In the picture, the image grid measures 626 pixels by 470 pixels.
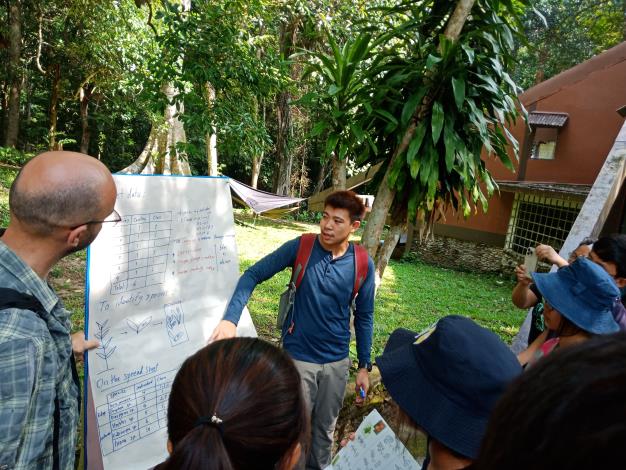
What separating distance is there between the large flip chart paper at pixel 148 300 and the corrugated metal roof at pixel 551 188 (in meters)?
A: 8.75

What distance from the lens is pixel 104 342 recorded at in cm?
197

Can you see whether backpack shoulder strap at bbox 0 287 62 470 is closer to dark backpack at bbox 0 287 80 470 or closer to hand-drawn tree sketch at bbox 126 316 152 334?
dark backpack at bbox 0 287 80 470

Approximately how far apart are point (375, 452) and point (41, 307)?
1.12m

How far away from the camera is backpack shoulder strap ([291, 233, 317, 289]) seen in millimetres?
2455

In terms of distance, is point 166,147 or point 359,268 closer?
point 359,268

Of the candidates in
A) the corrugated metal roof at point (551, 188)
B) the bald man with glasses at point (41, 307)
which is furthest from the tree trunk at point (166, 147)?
the corrugated metal roof at point (551, 188)

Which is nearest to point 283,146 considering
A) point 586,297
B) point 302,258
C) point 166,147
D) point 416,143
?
point 166,147

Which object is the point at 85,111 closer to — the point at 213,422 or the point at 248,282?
the point at 248,282

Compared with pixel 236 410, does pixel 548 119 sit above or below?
above

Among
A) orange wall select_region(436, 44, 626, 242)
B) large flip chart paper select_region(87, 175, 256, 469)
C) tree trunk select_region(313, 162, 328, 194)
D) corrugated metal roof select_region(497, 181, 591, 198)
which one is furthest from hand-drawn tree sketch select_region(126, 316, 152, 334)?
tree trunk select_region(313, 162, 328, 194)

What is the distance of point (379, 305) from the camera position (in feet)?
22.5

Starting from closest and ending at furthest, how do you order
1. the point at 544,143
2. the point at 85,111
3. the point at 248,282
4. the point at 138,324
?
the point at 138,324 → the point at 248,282 → the point at 544,143 → the point at 85,111

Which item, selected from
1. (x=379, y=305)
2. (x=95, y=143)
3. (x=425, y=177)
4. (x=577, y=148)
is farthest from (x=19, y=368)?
(x=95, y=143)

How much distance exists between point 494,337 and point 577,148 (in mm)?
11277
